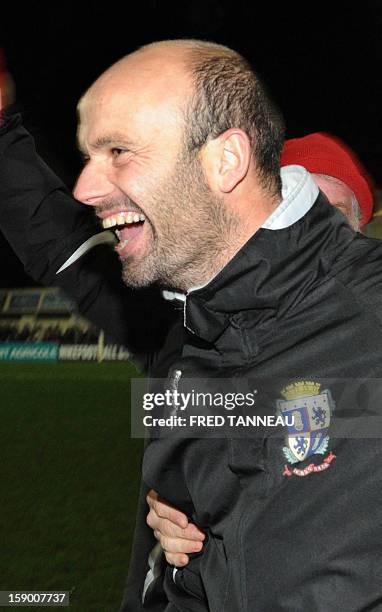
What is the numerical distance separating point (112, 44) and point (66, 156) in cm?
154

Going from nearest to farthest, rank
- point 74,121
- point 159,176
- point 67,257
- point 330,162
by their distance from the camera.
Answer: point 159,176, point 67,257, point 330,162, point 74,121

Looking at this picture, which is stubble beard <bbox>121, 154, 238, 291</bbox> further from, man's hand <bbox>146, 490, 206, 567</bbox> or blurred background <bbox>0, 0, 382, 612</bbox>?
blurred background <bbox>0, 0, 382, 612</bbox>

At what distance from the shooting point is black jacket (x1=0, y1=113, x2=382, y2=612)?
1098 mm

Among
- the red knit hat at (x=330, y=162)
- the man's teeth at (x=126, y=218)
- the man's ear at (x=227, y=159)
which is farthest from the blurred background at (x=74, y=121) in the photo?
the man's ear at (x=227, y=159)

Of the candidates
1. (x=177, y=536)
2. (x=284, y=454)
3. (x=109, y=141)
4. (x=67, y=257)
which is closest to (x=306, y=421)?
(x=284, y=454)

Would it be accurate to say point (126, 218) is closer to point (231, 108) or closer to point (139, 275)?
point (139, 275)

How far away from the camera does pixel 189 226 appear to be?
138 centimetres

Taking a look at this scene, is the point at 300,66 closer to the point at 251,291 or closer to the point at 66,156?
the point at 66,156

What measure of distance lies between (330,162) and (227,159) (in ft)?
3.15

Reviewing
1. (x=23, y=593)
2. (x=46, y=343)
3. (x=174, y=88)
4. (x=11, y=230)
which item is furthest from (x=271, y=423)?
(x=46, y=343)

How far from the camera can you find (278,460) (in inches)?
46.4

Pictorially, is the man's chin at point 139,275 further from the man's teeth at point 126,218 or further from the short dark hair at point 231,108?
the short dark hair at point 231,108

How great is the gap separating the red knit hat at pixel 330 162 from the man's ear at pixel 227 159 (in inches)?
35.6

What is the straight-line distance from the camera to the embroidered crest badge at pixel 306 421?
115 centimetres
